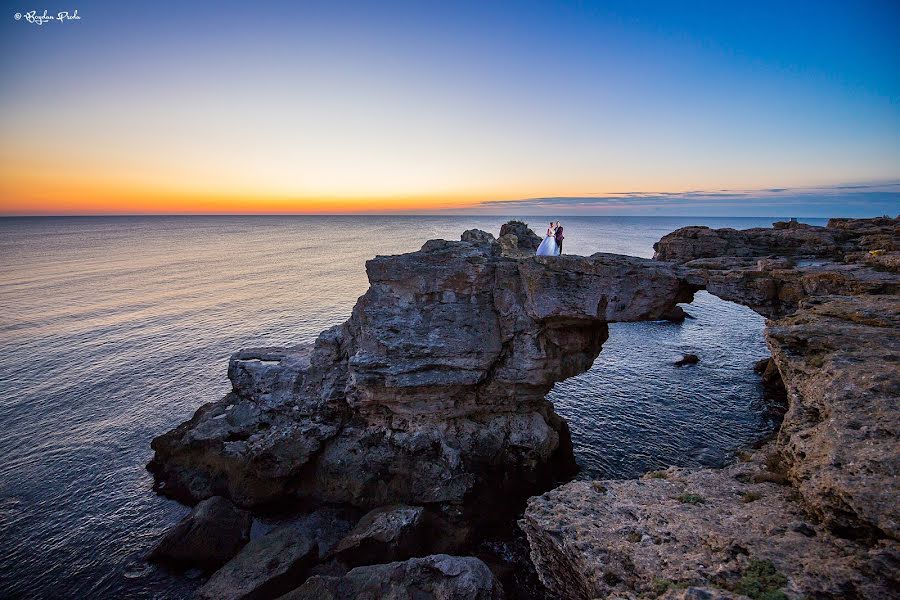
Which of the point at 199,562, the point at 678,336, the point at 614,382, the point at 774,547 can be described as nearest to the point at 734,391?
the point at 614,382

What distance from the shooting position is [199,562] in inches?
762

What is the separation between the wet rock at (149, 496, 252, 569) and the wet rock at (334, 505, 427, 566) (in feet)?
17.7

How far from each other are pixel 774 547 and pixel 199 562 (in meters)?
22.8

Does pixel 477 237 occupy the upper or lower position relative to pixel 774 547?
upper

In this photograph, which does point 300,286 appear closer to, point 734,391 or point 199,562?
point 199,562

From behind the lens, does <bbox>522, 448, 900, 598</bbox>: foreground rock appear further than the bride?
No

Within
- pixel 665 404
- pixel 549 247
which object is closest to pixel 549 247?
pixel 549 247

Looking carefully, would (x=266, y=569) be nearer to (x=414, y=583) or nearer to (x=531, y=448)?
(x=414, y=583)

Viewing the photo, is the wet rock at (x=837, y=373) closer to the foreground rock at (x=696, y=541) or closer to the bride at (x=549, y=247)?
the foreground rock at (x=696, y=541)

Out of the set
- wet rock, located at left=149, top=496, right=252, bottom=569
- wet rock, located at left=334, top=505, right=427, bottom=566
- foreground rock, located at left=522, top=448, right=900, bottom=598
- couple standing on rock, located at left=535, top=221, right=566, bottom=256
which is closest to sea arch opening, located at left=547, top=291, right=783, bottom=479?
wet rock, located at left=334, top=505, right=427, bottom=566

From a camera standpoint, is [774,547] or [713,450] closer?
[774,547]

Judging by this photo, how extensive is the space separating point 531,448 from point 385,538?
32.6 ft

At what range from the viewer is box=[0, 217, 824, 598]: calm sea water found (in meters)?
20.8

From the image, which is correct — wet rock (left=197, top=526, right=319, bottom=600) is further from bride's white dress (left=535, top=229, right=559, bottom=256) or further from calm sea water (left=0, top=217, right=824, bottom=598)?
bride's white dress (left=535, top=229, right=559, bottom=256)
